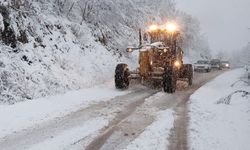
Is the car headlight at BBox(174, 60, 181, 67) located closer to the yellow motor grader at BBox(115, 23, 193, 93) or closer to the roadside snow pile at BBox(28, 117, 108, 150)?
the yellow motor grader at BBox(115, 23, 193, 93)

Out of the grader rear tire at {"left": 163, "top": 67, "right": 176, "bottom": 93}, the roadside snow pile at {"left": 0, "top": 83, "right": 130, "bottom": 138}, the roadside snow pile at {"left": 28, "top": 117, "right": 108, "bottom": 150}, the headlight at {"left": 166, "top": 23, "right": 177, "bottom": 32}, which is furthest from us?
→ the headlight at {"left": 166, "top": 23, "right": 177, "bottom": 32}

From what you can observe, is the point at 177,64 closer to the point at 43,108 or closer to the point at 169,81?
the point at 169,81

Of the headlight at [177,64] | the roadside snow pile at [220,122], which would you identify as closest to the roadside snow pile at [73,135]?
the roadside snow pile at [220,122]

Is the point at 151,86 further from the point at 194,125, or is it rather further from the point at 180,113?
the point at 194,125

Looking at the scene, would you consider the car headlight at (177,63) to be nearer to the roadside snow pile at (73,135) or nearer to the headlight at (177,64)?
the headlight at (177,64)

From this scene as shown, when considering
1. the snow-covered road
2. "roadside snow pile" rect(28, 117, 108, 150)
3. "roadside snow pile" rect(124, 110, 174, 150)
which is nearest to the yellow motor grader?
the snow-covered road

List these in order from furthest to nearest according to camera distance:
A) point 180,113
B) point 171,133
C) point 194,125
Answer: point 180,113 → point 194,125 → point 171,133

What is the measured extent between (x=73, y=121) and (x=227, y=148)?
4301 mm

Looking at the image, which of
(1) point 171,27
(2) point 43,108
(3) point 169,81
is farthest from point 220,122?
(1) point 171,27

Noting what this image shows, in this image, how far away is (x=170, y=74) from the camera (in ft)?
56.5

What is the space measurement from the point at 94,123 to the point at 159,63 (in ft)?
29.5

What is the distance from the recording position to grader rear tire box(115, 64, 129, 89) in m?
17.8

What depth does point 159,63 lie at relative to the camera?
19.0 metres

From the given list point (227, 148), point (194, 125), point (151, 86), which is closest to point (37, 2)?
point (151, 86)
